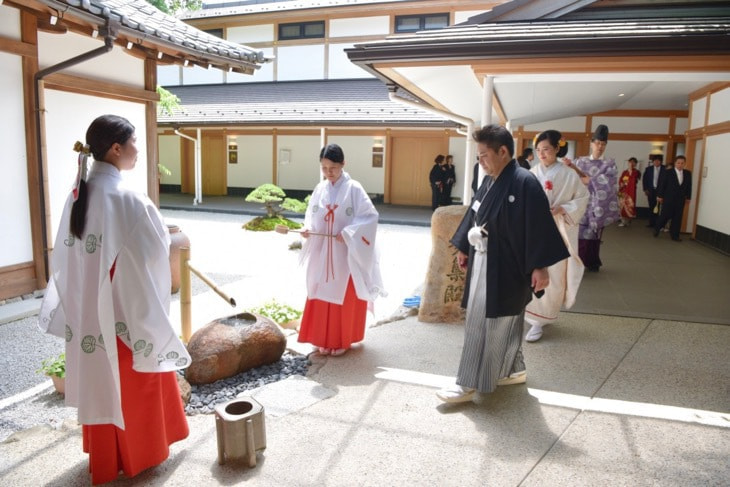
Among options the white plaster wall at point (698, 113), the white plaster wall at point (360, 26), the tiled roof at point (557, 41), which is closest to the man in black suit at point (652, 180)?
the white plaster wall at point (698, 113)

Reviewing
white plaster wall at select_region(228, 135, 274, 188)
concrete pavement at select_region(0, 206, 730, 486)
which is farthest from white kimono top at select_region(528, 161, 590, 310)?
white plaster wall at select_region(228, 135, 274, 188)

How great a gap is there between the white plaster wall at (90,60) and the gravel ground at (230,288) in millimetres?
3026

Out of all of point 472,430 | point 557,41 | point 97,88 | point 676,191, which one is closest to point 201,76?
point 97,88

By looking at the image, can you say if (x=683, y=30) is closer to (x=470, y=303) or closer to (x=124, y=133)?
(x=470, y=303)

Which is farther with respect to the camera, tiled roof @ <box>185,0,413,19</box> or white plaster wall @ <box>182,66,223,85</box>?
white plaster wall @ <box>182,66,223,85</box>

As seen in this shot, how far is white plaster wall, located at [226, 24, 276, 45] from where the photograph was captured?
20.8m

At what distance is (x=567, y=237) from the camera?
201 inches

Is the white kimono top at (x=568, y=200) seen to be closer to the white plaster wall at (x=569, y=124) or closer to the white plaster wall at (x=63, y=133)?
the white plaster wall at (x=63, y=133)

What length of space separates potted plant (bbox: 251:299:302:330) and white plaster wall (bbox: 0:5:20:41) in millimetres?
3905

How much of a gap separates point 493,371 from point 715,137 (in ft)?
33.1

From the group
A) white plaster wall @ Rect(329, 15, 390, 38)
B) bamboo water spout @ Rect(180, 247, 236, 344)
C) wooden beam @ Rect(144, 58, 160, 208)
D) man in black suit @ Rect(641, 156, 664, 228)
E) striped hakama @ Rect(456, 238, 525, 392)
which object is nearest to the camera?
striped hakama @ Rect(456, 238, 525, 392)

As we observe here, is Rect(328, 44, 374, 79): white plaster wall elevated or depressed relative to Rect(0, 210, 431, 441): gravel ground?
elevated

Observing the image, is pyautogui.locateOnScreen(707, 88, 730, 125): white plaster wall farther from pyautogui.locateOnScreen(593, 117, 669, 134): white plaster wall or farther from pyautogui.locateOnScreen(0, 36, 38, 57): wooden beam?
pyautogui.locateOnScreen(0, 36, 38, 57): wooden beam

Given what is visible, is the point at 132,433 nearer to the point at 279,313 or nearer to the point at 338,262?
the point at 338,262
